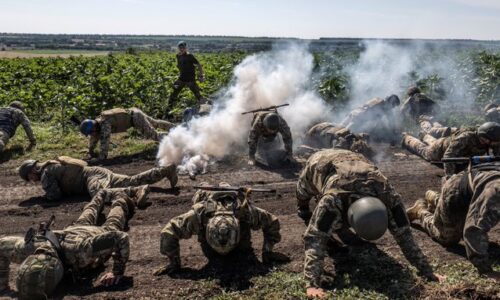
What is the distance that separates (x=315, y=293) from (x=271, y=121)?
21.2ft

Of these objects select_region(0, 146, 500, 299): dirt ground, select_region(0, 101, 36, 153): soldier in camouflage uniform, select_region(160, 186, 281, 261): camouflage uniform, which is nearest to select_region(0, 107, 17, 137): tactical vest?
select_region(0, 101, 36, 153): soldier in camouflage uniform

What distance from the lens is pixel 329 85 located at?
19.6 metres

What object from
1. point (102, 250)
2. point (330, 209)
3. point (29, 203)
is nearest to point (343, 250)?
point (330, 209)

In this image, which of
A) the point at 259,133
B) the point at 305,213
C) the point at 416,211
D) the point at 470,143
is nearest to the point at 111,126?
the point at 259,133

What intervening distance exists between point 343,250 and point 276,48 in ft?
45.0

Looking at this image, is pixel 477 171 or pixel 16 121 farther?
pixel 16 121

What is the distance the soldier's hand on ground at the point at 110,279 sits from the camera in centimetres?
666

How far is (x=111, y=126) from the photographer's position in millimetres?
12680

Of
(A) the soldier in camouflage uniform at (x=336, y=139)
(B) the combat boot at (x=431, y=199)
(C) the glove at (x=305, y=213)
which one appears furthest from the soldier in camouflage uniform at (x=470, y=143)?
(C) the glove at (x=305, y=213)

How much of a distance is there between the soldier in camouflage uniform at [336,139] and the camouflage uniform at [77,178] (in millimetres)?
4815

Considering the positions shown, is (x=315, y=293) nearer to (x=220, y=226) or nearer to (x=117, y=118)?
(x=220, y=226)

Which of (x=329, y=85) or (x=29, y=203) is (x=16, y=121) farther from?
(x=329, y=85)

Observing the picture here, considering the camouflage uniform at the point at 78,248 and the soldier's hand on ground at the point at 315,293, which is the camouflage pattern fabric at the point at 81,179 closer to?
the camouflage uniform at the point at 78,248

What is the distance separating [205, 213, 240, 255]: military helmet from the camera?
661 centimetres
